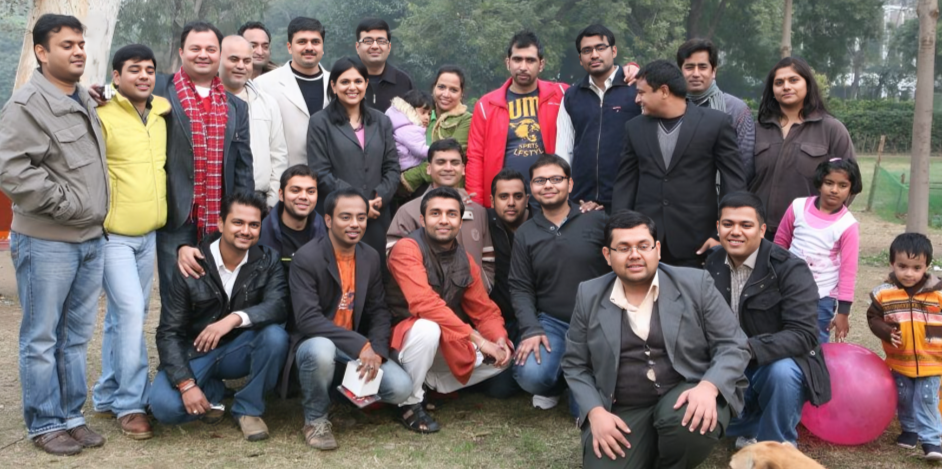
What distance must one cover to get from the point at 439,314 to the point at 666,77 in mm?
1921

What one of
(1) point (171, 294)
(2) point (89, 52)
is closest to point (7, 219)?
(2) point (89, 52)

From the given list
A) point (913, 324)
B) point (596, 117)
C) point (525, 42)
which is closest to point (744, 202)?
point (913, 324)

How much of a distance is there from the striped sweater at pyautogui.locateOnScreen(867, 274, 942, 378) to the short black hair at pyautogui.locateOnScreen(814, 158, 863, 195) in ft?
1.89

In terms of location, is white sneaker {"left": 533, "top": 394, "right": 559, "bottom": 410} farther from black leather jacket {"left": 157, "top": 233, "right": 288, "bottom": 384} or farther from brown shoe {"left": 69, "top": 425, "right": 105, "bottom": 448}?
brown shoe {"left": 69, "top": 425, "right": 105, "bottom": 448}

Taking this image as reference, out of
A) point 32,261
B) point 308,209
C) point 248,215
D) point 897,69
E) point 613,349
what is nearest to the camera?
point 613,349

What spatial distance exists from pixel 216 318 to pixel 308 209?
821 mm

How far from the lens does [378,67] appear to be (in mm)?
6574

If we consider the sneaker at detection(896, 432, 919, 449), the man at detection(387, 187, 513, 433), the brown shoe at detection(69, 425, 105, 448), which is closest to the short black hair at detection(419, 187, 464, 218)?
the man at detection(387, 187, 513, 433)

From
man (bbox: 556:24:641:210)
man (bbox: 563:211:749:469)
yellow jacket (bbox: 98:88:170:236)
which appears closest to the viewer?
man (bbox: 563:211:749:469)

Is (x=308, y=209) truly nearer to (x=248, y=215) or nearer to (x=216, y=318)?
(x=248, y=215)

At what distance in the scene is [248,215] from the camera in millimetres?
4758

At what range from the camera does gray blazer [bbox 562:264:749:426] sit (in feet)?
13.0

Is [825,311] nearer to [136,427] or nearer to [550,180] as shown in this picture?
[550,180]

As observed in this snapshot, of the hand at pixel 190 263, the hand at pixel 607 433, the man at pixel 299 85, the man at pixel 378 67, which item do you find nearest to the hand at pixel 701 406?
the hand at pixel 607 433
